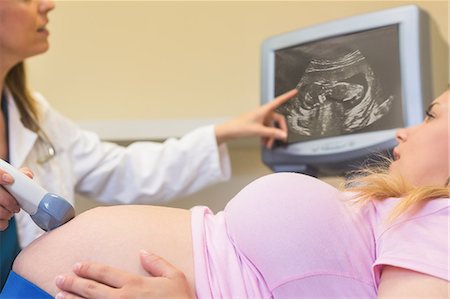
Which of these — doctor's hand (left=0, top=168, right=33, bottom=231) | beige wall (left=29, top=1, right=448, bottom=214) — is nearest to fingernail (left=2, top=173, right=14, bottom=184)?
doctor's hand (left=0, top=168, right=33, bottom=231)

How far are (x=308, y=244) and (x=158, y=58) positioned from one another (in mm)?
868

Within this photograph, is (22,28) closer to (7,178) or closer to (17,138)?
(17,138)

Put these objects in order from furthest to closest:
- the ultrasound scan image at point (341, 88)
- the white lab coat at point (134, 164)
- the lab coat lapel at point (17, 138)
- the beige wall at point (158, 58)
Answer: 1. the beige wall at point (158, 58)
2. the white lab coat at point (134, 164)
3. the lab coat lapel at point (17, 138)
4. the ultrasound scan image at point (341, 88)

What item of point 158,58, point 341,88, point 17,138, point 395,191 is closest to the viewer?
point 395,191

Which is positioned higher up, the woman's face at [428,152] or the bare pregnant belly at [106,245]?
the woman's face at [428,152]

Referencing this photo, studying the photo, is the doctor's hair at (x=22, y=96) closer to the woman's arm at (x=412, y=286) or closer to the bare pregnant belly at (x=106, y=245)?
the bare pregnant belly at (x=106, y=245)

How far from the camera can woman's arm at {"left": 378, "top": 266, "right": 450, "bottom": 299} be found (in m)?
0.53

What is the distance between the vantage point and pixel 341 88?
2.70 feet

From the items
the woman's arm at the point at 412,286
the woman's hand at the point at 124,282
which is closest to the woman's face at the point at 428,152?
the woman's arm at the point at 412,286

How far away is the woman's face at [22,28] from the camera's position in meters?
1.07

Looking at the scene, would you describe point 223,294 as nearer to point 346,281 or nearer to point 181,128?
point 346,281

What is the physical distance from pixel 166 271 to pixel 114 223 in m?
0.08

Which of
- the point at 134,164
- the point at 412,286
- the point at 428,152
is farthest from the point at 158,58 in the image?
the point at 412,286

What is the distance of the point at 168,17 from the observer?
137 centimetres
